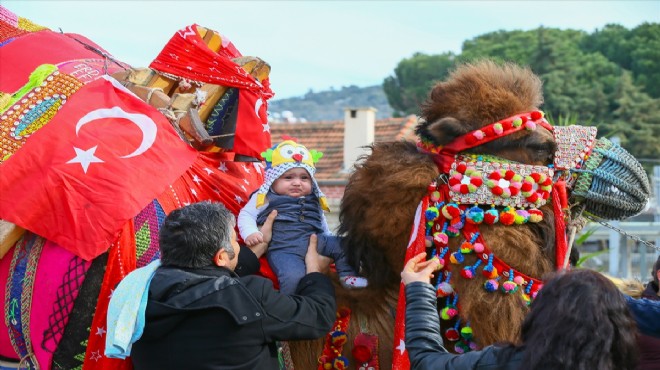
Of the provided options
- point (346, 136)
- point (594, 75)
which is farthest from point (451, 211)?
point (594, 75)

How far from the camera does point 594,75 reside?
46.4m

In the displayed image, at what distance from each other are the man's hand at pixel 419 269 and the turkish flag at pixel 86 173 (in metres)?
1.17

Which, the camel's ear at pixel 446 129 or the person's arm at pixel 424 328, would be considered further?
the camel's ear at pixel 446 129

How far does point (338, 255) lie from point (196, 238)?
0.75 m

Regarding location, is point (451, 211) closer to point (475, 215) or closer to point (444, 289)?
point (475, 215)

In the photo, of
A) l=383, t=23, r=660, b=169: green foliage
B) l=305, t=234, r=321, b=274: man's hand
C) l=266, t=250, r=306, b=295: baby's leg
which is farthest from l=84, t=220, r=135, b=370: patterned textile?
l=383, t=23, r=660, b=169: green foliage

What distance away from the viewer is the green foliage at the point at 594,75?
3862cm

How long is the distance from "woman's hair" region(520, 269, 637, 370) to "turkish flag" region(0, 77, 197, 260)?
181 cm

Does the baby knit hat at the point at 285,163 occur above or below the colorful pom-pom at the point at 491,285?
above

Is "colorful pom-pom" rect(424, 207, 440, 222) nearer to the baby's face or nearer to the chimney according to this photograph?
the baby's face

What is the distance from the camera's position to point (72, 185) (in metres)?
3.36

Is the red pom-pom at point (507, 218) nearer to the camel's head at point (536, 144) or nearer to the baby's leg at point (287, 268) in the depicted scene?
the camel's head at point (536, 144)

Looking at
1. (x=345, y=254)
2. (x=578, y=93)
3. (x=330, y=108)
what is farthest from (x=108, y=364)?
(x=330, y=108)

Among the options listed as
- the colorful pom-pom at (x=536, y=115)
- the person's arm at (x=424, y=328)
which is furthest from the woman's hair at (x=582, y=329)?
the colorful pom-pom at (x=536, y=115)
